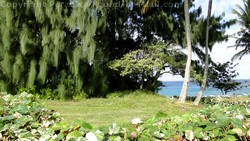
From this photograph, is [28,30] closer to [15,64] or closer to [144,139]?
[15,64]

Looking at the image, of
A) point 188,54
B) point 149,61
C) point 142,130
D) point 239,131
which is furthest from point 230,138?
point 149,61

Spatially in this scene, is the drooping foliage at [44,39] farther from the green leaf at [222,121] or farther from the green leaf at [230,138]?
the green leaf at [230,138]

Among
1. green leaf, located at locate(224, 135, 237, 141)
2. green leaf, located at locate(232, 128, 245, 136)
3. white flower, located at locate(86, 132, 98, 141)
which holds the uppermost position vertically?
white flower, located at locate(86, 132, 98, 141)

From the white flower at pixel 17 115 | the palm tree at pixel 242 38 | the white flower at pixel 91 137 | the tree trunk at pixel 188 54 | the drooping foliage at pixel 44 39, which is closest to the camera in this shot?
the white flower at pixel 91 137

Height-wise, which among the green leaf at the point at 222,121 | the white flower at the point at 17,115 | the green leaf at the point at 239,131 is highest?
the white flower at the point at 17,115

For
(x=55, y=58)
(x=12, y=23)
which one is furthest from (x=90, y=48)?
(x=12, y=23)

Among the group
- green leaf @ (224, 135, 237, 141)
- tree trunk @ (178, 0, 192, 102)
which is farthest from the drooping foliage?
green leaf @ (224, 135, 237, 141)

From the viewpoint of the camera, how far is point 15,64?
1114cm

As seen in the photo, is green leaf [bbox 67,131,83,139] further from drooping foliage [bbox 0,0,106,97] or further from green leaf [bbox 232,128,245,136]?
drooping foliage [bbox 0,0,106,97]

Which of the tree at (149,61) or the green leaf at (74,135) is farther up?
the tree at (149,61)

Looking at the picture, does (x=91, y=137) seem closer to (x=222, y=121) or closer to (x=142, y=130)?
(x=142, y=130)

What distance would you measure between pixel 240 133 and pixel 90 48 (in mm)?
10105

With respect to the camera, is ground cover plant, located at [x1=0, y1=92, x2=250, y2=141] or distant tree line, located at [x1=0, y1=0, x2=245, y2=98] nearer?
ground cover plant, located at [x1=0, y1=92, x2=250, y2=141]

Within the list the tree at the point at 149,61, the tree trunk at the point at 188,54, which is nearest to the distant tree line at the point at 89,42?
the tree at the point at 149,61
